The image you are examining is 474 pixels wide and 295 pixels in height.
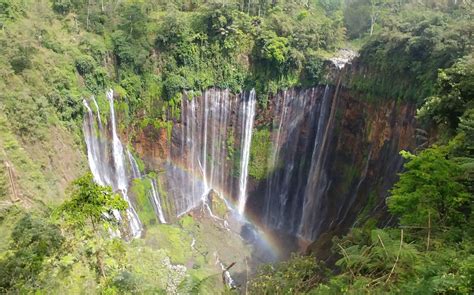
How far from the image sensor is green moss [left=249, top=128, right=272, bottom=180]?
27.4 meters

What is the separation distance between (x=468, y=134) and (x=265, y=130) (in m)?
18.8

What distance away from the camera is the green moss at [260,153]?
27.4 meters

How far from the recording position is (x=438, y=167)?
8.75 metres

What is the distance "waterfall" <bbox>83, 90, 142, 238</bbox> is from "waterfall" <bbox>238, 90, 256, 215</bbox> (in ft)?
26.2

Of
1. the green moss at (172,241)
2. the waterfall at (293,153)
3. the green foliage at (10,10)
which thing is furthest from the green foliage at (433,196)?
the green foliage at (10,10)

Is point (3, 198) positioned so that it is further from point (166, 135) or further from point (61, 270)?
point (166, 135)

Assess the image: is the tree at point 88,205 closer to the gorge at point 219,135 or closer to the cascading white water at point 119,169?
the gorge at point 219,135

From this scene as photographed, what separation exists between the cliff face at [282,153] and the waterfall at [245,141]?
108mm

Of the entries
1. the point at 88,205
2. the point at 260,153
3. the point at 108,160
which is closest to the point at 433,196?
the point at 88,205

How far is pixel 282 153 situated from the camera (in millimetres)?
27328

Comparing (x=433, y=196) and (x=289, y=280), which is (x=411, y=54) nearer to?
(x=433, y=196)

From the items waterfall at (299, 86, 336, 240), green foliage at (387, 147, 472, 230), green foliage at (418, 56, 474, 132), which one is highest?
green foliage at (418, 56, 474, 132)

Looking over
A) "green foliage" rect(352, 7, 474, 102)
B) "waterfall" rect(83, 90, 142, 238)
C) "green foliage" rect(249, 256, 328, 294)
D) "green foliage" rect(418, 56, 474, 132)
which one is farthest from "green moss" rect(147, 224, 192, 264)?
"green foliage" rect(418, 56, 474, 132)

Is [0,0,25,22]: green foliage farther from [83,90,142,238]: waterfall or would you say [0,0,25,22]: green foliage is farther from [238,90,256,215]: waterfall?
[238,90,256,215]: waterfall
